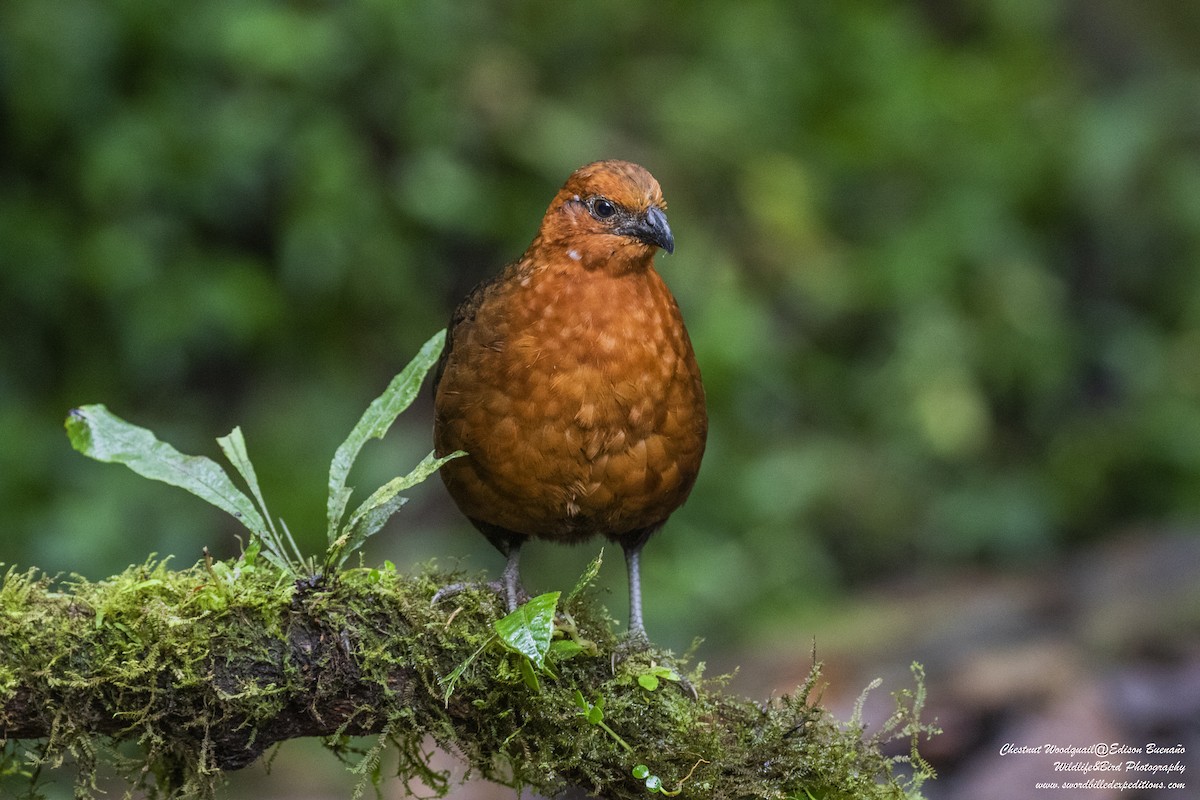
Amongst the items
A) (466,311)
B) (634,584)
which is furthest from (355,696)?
(466,311)

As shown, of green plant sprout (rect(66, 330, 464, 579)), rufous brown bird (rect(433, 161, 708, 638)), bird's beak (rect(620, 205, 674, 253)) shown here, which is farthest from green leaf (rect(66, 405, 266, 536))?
bird's beak (rect(620, 205, 674, 253))

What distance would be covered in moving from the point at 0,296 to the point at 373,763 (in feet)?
15.3

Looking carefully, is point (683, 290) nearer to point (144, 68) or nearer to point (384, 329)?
point (384, 329)

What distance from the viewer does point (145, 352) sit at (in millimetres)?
6246

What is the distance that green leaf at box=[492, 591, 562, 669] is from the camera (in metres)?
2.55

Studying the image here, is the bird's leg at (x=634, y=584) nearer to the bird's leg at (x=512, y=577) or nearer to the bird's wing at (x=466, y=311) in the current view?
the bird's leg at (x=512, y=577)

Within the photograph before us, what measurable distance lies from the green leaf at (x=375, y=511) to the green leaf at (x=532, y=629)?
0.35m

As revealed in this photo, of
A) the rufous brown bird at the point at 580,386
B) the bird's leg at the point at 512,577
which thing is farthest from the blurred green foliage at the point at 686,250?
the rufous brown bird at the point at 580,386

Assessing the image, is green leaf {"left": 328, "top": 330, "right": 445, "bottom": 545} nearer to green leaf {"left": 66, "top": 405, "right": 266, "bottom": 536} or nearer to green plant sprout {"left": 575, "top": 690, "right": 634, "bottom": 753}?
green leaf {"left": 66, "top": 405, "right": 266, "bottom": 536}

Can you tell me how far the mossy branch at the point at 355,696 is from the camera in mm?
2514

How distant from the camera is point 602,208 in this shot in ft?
10.6

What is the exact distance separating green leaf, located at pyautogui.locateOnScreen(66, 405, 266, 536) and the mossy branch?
0.18 m

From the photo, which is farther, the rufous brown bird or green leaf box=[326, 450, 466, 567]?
the rufous brown bird

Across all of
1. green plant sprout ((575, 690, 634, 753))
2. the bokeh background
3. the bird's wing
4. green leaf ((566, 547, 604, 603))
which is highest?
the bokeh background
